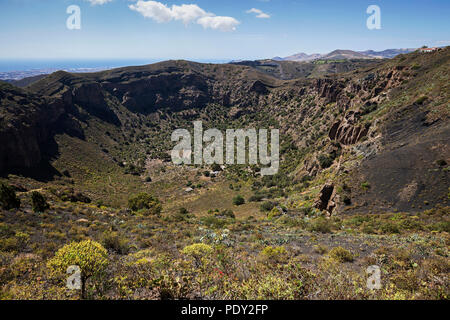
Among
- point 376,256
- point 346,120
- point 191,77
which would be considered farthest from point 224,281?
point 191,77

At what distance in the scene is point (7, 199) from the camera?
14539 mm

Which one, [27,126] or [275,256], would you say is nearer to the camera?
[275,256]

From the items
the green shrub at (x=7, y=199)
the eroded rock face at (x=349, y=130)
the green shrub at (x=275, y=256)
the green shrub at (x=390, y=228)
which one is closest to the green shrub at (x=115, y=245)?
the green shrub at (x=275, y=256)

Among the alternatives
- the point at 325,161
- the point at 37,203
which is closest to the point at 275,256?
the point at 37,203

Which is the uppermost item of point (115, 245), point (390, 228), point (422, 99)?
point (422, 99)

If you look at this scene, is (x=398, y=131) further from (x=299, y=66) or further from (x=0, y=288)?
(x=299, y=66)

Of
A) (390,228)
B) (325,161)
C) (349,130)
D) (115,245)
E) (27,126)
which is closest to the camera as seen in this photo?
(115,245)

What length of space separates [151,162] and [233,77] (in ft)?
210

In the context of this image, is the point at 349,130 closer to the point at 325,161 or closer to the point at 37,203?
the point at 325,161

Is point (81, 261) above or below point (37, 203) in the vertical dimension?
above

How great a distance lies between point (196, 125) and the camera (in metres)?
89.3

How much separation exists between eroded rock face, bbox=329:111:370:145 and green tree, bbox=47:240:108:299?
34032mm
